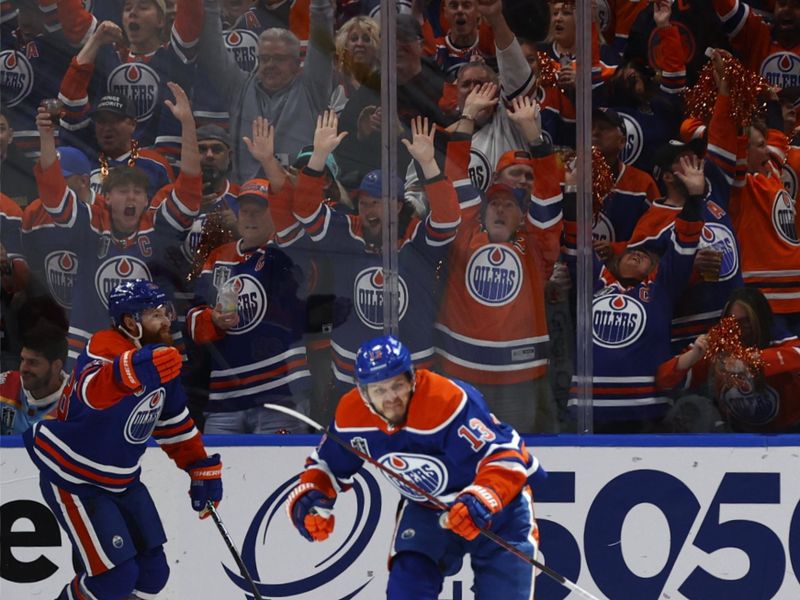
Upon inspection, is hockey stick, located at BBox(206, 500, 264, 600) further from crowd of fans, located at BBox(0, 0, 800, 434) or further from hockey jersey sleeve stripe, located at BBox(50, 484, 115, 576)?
crowd of fans, located at BBox(0, 0, 800, 434)

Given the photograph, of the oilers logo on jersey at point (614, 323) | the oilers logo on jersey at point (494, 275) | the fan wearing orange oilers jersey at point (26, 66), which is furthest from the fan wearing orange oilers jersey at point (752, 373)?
the fan wearing orange oilers jersey at point (26, 66)

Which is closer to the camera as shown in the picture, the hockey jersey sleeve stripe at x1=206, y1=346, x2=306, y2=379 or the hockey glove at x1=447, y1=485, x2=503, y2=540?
the hockey glove at x1=447, y1=485, x2=503, y2=540

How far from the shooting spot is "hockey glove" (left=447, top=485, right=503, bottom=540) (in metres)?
3.53

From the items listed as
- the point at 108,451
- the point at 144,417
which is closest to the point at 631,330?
the point at 144,417

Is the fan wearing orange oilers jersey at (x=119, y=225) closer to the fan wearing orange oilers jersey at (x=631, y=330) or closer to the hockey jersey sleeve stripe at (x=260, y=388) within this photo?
the hockey jersey sleeve stripe at (x=260, y=388)

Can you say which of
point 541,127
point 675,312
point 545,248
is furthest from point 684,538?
point 541,127

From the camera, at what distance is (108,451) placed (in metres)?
4.45

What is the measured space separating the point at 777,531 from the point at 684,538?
0.32m

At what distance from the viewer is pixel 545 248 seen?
16.4 feet

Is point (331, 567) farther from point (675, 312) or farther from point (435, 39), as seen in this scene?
point (435, 39)

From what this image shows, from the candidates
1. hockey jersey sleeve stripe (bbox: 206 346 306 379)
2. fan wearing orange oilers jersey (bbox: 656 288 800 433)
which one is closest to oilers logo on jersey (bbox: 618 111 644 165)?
fan wearing orange oilers jersey (bbox: 656 288 800 433)

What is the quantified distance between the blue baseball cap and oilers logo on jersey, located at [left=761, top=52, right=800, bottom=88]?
102 inches

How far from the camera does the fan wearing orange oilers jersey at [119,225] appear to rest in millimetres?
5066

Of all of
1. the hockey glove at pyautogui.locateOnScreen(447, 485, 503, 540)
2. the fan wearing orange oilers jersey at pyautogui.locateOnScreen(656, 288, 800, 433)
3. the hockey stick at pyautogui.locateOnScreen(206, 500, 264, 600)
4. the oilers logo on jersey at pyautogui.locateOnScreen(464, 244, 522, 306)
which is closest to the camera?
the hockey glove at pyautogui.locateOnScreen(447, 485, 503, 540)
